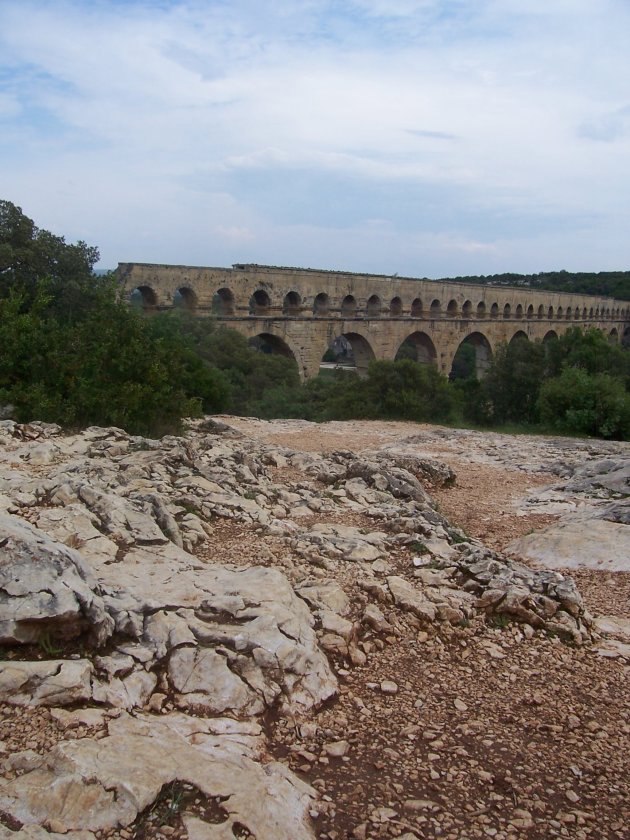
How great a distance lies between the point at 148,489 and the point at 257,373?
11801 mm

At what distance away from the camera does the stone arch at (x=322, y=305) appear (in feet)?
65.7

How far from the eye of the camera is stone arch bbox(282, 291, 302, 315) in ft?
62.5

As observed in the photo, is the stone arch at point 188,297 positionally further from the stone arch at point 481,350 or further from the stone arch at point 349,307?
the stone arch at point 481,350

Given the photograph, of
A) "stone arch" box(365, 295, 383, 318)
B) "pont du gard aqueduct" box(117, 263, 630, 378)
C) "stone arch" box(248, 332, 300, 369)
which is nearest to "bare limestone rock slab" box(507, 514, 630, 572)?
"pont du gard aqueduct" box(117, 263, 630, 378)

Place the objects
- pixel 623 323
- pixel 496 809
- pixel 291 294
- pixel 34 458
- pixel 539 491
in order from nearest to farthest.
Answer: pixel 496 809, pixel 34 458, pixel 539 491, pixel 291 294, pixel 623 323

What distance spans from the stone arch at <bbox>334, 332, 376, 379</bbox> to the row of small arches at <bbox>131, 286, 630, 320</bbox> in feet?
2.26

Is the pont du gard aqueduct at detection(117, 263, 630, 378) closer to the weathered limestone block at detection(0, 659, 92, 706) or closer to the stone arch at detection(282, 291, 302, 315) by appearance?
the stone arch at detection(282, 291, 302, 315)

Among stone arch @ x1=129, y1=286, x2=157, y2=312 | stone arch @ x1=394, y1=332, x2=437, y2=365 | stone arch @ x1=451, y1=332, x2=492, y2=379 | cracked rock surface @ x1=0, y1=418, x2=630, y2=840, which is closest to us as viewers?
cracked rock surface @ x1=0, y1=418, x2=630, y2=840

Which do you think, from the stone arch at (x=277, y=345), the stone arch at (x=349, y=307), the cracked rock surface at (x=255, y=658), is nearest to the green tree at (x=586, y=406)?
the cracked rock surface at (x=255, y=658)

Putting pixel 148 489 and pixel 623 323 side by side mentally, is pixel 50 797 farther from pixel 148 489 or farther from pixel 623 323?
pixel 623 323

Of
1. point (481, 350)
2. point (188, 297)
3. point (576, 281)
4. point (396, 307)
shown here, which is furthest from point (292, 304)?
point (576, 281)

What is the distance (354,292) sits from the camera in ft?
69.6

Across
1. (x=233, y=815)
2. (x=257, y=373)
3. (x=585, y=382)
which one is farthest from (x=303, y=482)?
(x=257, y=373)

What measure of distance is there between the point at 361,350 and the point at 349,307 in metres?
1.54
